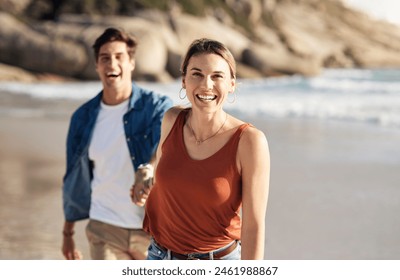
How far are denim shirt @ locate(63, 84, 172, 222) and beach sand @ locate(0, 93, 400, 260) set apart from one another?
4.14ft

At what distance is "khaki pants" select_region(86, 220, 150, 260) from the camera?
2.56 metres

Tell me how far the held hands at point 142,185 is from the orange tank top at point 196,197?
0.23 meters

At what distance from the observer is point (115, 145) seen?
2600mm

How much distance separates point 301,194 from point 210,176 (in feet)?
12.6

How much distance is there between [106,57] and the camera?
2.56 meters

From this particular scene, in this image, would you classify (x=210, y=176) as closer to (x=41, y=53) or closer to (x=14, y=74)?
(x=14, y=74)

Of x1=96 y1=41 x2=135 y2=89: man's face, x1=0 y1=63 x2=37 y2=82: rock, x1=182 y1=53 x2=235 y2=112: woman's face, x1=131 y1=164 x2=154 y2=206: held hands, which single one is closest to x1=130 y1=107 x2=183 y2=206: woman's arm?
x1=131 y1=164 x2=154 y2=206: held hands

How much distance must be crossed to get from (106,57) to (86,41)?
22.4m

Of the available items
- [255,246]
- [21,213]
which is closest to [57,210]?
[21,213]

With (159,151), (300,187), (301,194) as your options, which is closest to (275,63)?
(300,187)

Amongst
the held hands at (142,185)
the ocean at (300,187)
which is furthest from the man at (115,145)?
the ocean at (300,187)

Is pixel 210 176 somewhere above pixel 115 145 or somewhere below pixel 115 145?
below

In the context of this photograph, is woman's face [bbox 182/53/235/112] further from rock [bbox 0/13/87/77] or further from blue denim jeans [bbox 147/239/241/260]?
rock [bbox 0/13/87/77]

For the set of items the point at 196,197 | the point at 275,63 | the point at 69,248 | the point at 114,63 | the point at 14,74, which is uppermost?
the point at 275,63
